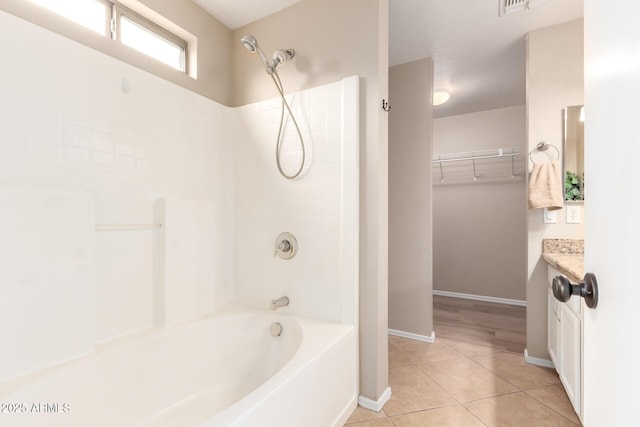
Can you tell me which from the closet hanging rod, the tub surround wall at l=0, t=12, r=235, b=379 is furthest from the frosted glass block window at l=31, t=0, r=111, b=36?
the closet hanging rod

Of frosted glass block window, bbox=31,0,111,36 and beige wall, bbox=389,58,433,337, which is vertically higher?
frosted glass block window, bbox=31,0,111,36

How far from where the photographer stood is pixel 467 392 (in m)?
1.93

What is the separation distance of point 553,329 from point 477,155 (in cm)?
232

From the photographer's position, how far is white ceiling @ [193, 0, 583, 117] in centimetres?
207

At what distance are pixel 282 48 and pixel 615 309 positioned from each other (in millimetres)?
2184

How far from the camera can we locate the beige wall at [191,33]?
1.39 m

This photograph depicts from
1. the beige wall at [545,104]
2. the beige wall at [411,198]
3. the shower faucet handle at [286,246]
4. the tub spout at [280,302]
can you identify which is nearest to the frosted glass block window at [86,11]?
the shower faucet handle at [286,246]

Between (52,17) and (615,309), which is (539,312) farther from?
(52,17)

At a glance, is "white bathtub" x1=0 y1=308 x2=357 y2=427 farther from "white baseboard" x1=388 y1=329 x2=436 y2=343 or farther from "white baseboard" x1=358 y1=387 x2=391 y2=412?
"white baseboard" x1=388 y1=329 x2=436 y2=343

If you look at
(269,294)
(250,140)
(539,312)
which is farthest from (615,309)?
(539,312)

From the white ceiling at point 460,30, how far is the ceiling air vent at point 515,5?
0.12 feet

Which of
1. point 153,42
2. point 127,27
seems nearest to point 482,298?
point 153,42

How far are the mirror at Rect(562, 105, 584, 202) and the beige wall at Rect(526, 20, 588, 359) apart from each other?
43 millimetres

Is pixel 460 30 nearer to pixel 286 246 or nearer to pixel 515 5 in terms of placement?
pixel 515 5
